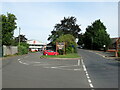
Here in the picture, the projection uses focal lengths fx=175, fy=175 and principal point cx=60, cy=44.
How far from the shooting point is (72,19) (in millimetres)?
72125

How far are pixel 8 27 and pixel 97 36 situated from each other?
45389 millimetres

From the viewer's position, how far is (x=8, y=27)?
33.1 m

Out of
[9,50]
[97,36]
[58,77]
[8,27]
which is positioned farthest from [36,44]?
[58,77]

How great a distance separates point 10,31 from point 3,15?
3.32 metres

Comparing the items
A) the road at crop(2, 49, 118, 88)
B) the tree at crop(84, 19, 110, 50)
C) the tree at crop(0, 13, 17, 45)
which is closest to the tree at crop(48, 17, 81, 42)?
the tree at crop(84, 19, 110, 50)

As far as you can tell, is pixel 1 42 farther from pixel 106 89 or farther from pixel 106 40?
pixel 106 40

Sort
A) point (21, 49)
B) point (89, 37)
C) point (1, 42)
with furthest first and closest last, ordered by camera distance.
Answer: point (89, 37)
point (21, 49)
point (1, 42)

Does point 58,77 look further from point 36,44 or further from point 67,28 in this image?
point 36,44

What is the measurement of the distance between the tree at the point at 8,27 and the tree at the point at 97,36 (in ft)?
136

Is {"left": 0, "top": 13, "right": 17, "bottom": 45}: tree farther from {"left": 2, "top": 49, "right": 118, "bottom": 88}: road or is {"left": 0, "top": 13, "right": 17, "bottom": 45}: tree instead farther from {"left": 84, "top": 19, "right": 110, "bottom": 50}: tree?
{"left": 84, "top": 19, "right": 110, "bottom": 50}: tree

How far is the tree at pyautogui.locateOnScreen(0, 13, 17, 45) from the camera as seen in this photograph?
1261 inches

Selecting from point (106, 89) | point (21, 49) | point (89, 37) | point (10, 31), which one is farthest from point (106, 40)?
point (106, 89)

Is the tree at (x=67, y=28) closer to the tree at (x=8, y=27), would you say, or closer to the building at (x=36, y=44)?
the tree at (x=8, y=27)

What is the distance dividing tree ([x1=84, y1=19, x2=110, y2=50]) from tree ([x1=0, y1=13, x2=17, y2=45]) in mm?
41419
